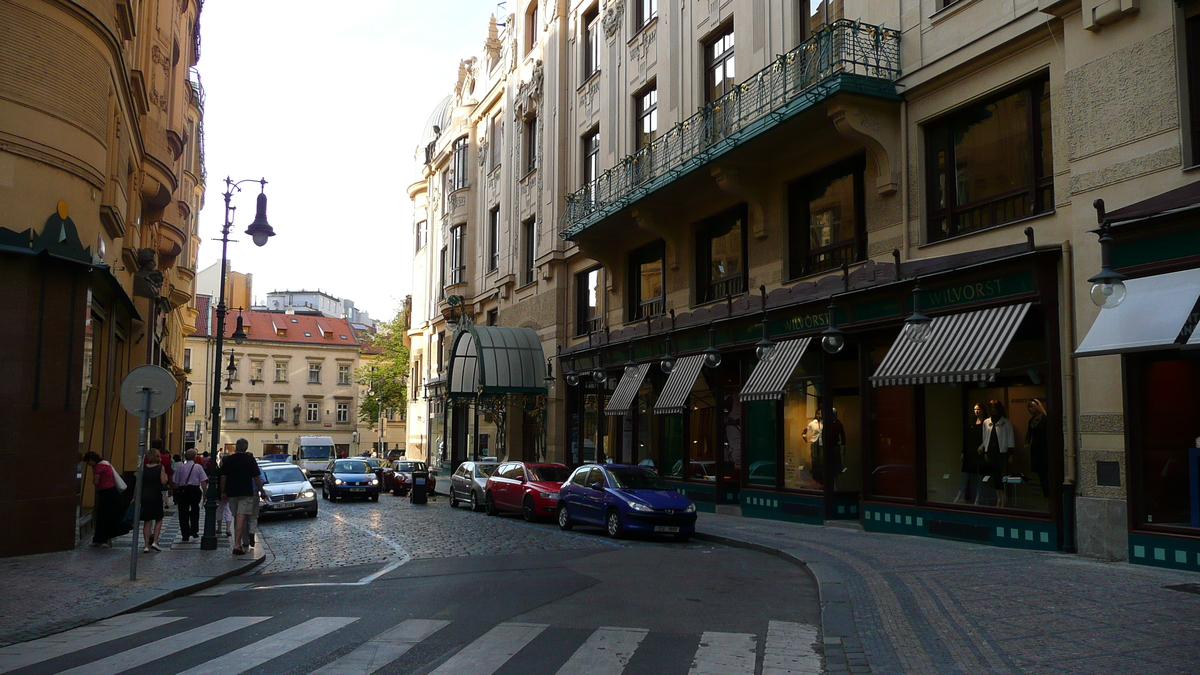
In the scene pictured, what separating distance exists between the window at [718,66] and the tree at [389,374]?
4692cm

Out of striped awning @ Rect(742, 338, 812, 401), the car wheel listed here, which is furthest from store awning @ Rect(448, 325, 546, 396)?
the car wheel

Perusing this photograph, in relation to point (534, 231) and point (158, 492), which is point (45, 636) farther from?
point (534, 231)

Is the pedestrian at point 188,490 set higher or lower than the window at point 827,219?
lower

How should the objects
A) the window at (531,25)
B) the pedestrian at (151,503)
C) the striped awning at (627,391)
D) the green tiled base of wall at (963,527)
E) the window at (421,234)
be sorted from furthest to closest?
1. the window at (421,234)
2. the window at (531,25)
3. the striped awning at (627,391)
4. the pedestrian at (151,503)
5. the green tiled base of wall at (963,527)

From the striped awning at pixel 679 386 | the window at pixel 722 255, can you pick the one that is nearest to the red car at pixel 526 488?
the striped awning at pixel 679 386

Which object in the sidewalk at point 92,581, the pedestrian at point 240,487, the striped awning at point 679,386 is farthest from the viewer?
the striped awning at point 679,386

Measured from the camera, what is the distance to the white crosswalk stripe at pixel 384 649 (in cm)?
698

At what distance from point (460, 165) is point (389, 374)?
30267mm

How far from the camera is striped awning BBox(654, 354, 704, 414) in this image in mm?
22266

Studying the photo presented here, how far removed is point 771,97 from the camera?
18.7m

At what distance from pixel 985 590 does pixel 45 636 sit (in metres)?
9.49

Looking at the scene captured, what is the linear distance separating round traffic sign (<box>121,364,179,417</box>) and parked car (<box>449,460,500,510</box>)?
44.9 feet

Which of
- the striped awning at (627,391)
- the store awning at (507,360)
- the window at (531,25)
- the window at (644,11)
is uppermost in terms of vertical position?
the window at (531,25)

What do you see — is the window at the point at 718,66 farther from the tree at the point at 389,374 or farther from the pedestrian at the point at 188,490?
the tree at the point at 389,374
